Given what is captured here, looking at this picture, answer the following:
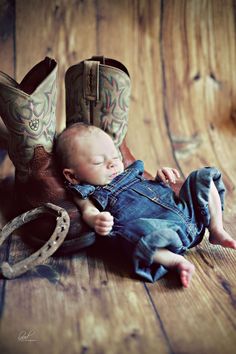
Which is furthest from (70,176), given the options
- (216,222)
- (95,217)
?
(216,222)

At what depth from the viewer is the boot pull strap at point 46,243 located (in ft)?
3.94

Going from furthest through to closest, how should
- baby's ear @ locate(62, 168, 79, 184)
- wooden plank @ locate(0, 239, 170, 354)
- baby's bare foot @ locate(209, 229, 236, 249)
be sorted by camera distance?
baby's ear @ locate(62, 168, 79, 184), baby's bare foot @ locate(209, 229, 236, 249), wooden plank @ locate(0, 239, 170, 354)

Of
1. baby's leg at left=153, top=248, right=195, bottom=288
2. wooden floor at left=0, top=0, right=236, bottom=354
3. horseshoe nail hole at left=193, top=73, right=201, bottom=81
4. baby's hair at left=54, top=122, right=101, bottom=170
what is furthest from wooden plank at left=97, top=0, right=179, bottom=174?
baby's leg at left=153, top=248, right=195, bottom=288

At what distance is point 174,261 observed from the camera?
47.9 inches

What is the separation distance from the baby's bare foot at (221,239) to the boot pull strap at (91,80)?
0.55 metres

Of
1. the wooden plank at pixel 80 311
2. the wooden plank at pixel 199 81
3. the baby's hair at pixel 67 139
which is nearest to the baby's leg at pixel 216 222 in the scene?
the wooden plank at pixel 80 311

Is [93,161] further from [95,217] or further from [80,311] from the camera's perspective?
[80,311]

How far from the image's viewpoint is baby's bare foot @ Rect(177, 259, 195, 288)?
1188 millimetres

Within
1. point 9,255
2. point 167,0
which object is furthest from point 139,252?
point 167,0

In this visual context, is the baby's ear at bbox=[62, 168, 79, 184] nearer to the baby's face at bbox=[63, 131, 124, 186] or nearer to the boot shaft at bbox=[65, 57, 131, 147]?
the baby's face at bbox=[63, 131, 124, 186]

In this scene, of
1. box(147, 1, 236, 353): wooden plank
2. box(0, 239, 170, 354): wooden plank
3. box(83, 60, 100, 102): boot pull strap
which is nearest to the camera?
box(0, 239, 170, 354): wooden plank

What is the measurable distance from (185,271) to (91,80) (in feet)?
2.17

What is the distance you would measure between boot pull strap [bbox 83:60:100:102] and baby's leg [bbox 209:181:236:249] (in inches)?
18.3

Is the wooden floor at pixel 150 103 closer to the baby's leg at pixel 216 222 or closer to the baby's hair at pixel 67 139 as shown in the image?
the baby's leg at pixel 216 222
